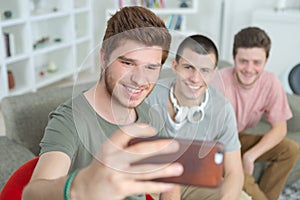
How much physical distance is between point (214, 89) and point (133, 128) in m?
0.29

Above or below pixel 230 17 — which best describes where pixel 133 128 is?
above

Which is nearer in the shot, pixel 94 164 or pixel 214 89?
Answer: pixel 94 164

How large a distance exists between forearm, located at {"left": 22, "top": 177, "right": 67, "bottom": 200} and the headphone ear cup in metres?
0.27

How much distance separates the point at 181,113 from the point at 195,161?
0.33 meters

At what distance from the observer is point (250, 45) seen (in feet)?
6.17

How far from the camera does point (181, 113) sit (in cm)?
80

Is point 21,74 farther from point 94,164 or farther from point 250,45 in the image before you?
point 94,164

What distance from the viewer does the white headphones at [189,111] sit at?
73 cm

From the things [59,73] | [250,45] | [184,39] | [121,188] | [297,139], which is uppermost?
[184,39]

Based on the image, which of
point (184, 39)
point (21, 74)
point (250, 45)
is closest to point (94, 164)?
point (184, 39)

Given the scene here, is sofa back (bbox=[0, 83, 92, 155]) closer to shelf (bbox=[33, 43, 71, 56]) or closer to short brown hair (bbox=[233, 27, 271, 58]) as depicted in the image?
short brown hair (bbox=[233, 27, 271, 58])

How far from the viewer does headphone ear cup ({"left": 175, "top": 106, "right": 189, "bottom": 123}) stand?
2.53 ft


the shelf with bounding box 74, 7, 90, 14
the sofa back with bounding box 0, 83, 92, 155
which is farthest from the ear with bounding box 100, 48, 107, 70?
the shelf with bounding box 74, 7, 90, 14

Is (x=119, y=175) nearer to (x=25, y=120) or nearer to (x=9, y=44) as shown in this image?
(x=25, y=120)
